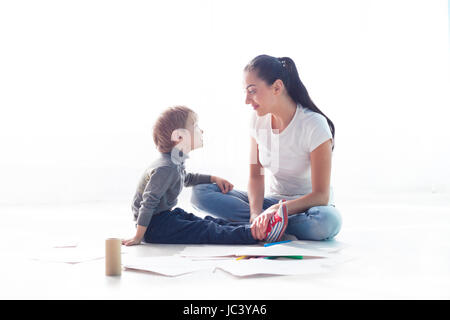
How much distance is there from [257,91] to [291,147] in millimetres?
264

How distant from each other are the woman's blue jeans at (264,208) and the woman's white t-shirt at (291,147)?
0.33 ft

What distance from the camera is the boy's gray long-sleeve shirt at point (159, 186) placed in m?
1.88

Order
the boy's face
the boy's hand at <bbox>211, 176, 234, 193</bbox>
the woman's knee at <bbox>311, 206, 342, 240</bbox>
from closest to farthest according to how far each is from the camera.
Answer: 1. the woman's knee at <bbox>311, 206, 342, 240</bbox>
2. the boy's face
3. the boy's hand at <bbox>211, 176, 234, 193</bbox>

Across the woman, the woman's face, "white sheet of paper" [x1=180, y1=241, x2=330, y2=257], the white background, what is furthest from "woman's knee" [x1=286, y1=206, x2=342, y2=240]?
the white background

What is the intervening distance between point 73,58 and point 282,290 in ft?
10.5

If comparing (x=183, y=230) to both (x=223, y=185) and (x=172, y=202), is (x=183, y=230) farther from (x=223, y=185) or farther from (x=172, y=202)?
(x=223, y=185)

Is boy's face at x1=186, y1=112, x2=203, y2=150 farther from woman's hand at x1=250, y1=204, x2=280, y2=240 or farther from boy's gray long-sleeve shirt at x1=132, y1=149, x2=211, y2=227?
woman's hand at x1=250, y1=204, x2=280, y2=240

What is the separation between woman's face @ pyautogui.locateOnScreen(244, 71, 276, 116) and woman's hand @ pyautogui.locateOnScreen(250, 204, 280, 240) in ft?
1.41

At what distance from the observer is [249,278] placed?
1345mm

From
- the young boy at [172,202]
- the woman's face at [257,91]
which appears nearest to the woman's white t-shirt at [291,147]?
the woman's face at [257,91]

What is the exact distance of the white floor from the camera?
1.20 metres

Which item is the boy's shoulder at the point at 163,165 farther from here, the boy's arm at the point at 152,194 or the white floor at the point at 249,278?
the white floor at the point at 249,278

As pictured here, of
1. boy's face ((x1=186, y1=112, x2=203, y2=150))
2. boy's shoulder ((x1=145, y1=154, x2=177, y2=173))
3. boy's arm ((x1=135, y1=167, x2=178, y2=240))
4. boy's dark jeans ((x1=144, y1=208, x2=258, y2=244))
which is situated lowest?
boy's dark jeans ((x1=144, y1=208, x2=258, y2=244))

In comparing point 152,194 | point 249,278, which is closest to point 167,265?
point 249,278
